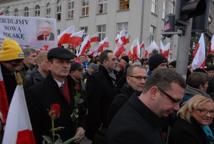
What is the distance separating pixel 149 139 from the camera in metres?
2.02

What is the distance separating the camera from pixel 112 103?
11.8ft

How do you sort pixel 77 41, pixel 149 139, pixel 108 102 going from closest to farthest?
pixel 149 139
pixel 108 102
pixel 77 41

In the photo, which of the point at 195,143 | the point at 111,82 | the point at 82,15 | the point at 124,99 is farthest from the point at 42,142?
the point at 82,15

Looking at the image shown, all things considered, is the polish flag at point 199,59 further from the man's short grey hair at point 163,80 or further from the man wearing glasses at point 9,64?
the man's short grey hair at point 163,80

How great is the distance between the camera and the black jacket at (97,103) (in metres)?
4.54

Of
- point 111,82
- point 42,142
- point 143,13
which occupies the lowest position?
point 42,142

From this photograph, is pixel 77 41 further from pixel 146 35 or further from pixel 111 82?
pixel 146 35

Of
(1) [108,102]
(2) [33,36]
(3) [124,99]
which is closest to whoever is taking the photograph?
(3) [124,99]

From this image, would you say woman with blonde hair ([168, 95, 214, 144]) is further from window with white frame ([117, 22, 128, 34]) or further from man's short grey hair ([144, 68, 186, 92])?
window with white frame ([117, 22, 128, 34])

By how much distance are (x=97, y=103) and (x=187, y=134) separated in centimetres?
168

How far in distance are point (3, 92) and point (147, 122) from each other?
4.99 feet

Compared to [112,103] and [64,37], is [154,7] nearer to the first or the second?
[64,37]

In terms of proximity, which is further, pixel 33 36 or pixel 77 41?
pixel 77 41

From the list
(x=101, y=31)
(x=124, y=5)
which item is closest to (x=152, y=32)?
(x=124, y=5)
